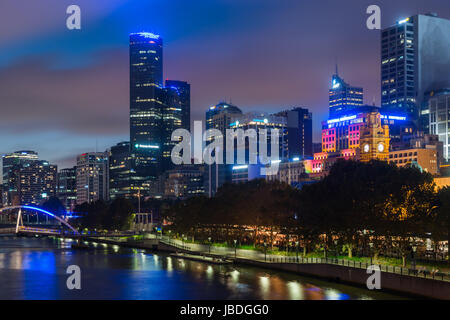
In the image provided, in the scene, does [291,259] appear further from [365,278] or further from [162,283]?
[365,278]

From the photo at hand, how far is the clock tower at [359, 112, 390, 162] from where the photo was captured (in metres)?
177

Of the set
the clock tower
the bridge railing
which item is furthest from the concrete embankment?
the clock tower

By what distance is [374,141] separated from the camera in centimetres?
17825

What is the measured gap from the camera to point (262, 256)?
283ft

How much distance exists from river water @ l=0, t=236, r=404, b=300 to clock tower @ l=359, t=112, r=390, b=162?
92428mm

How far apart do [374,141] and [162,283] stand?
388 feet

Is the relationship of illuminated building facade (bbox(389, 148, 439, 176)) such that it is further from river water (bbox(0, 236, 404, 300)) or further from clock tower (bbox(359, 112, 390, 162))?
river water (bbox(0, 236, 404, 300))

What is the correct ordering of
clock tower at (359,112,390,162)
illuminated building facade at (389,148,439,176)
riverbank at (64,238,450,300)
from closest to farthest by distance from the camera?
riverbank at (64,238,450,300)
illuminated building facade at (389,148,439,176)
clock tower at (359,112,390,162)

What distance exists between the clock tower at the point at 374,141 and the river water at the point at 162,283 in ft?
303

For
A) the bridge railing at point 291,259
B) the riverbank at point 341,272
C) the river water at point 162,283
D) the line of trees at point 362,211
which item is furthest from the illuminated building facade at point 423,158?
the river water at point 162,283

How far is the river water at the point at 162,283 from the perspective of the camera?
62531 mm

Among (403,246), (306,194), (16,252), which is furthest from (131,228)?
(403,246)
